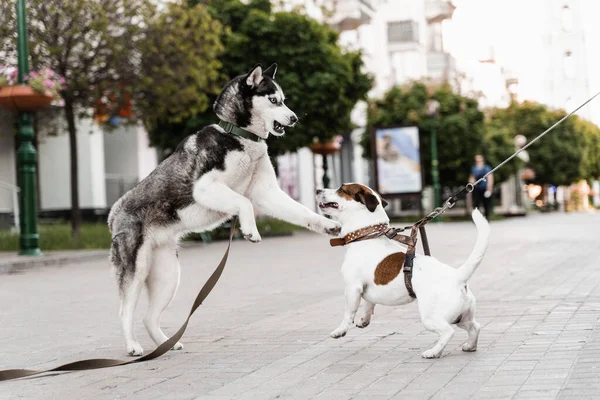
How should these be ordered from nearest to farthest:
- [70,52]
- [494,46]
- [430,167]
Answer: [70,52]
[430,167]
[494,46]

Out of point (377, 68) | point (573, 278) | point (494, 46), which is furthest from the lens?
point (494, 46)

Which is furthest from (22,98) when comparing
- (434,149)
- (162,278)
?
(434,149)

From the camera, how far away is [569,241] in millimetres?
16750

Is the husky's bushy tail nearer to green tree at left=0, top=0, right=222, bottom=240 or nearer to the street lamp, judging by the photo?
green tree at left=0, top=0, right=222, bottom=240

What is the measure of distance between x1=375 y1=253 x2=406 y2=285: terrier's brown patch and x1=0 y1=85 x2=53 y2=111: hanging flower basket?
12.2 meters

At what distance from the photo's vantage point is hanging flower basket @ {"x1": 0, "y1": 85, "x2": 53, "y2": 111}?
16.6 metres

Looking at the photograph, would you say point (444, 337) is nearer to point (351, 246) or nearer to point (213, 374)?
point (351, 246)

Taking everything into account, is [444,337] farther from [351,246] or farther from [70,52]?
[70,52]

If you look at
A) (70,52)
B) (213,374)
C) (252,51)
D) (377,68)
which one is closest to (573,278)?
(213,374)

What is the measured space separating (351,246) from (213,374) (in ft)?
3.46

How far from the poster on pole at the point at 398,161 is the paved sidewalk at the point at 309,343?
62.8ft

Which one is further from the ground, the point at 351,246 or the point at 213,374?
the point at 351,246

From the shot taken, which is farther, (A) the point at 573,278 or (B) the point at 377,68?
(B) the point at 377,68

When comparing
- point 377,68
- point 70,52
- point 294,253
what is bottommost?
point 294,253
